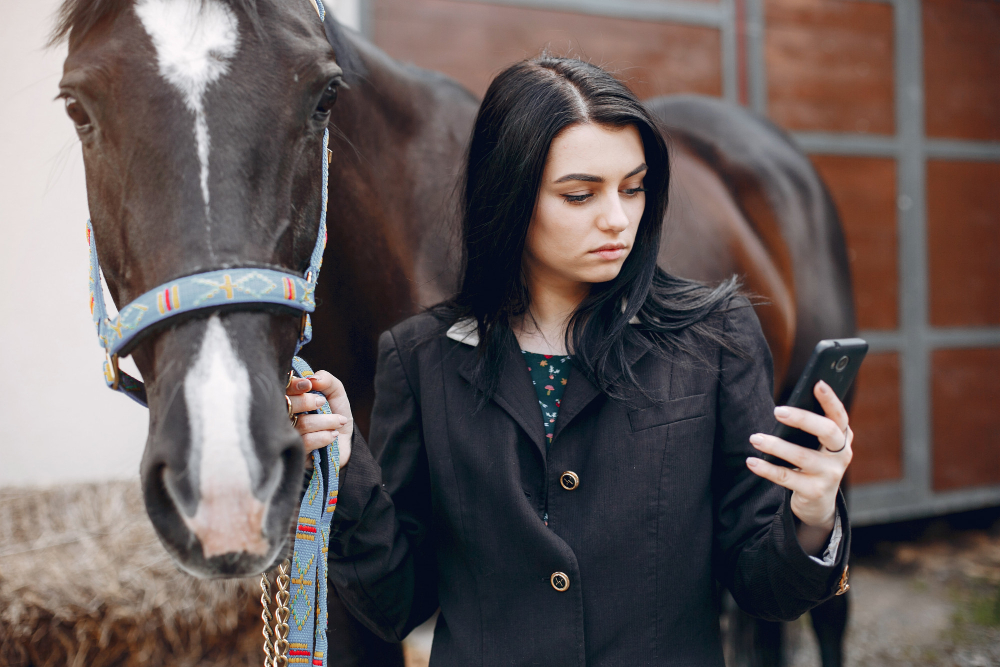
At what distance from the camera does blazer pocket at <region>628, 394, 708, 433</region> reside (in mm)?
941

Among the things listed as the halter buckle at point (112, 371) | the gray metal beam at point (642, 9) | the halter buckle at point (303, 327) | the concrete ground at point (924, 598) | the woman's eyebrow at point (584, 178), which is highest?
the gray metal beam at point (642, 9)

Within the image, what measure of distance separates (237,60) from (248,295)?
30 centimetres

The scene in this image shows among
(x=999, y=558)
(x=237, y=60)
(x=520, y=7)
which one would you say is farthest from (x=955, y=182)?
(x=237, y=60)

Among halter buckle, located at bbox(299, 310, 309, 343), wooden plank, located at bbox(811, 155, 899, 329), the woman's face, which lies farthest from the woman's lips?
wooden plank, located at bbox(811, 155, 899, 329)

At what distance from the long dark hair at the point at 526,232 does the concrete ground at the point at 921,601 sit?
5.90 ft

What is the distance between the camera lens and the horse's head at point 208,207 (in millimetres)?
671

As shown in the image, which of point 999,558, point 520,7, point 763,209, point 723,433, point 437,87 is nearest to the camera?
point 723,433

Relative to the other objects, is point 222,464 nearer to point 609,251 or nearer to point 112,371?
point 112,371

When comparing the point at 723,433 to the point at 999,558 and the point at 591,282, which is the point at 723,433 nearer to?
the point at 591,282

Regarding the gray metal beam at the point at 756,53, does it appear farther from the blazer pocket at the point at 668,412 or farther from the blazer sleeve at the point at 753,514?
the blazer pocket at the point at 668,412

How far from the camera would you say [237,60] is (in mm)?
816

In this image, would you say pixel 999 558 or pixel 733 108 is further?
pixel 999 558

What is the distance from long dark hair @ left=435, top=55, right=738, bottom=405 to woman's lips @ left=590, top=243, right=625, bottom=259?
0.31 ft

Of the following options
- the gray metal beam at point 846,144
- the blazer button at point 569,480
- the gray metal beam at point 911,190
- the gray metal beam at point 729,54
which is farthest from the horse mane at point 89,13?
the gray metal beam at point 911,190
